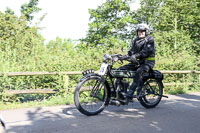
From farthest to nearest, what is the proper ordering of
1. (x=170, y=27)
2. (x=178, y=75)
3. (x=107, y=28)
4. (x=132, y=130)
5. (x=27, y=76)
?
(x=107, y=28) < (x=170, y=27) < (x=178, y=75) < (x=27, y=76) < (x=132, y=130)

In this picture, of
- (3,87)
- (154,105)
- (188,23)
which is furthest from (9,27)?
(188,23)

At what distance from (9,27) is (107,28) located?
68.5ft

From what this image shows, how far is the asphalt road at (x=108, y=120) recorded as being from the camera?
4.06 meters

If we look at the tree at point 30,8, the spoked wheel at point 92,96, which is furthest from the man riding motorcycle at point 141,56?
the tree at point 30,8

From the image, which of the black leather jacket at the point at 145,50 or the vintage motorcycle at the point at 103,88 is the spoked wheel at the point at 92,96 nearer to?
the vintage motorcycle at the point at 103,88

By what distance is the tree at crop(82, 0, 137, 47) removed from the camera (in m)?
32.8

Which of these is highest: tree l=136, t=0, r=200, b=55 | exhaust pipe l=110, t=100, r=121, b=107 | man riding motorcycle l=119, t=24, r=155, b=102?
tree l=136, t=0, r=200, b=55

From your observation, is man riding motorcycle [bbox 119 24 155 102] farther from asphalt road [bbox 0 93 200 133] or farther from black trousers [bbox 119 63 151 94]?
asphalt road [bbox 0 93 200 133]

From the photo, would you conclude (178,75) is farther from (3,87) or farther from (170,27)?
(170,27)

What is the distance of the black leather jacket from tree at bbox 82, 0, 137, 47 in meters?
26.5

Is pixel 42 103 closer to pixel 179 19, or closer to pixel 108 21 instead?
pixel 179 19

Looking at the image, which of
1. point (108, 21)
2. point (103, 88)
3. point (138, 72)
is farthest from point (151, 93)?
point (108, 21)

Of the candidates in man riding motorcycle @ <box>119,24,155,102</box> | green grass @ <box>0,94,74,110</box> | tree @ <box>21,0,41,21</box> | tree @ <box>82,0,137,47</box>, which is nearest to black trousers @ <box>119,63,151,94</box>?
man riding motorcycle @ <box>119,24,155,102</box>

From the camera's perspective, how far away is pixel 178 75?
10.3 m
